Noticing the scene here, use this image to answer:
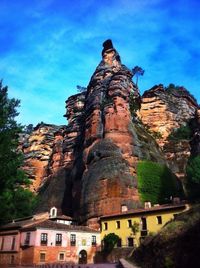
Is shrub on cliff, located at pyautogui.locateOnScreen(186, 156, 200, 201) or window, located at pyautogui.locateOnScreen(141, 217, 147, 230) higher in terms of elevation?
shrub on cliff, located at pyautogui.locateOnScreen(186, 156, 200, 201)

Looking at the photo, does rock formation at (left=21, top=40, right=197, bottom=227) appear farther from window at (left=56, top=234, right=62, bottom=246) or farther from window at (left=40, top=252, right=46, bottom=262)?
window at (left=40, top=252, right=46, bottom=262)

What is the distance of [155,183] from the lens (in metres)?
50.6

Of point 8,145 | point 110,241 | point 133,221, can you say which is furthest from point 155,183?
point 8,145

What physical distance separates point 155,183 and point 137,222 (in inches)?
446

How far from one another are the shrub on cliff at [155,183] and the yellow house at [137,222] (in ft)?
16.1

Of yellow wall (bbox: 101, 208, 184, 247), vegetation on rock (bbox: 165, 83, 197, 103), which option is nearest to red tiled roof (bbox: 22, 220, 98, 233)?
yellow wall (bbox: 101, 208, 184, 247)

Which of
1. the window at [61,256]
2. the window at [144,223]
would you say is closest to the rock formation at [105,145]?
the window at [144,223]

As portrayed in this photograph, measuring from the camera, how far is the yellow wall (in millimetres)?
38188

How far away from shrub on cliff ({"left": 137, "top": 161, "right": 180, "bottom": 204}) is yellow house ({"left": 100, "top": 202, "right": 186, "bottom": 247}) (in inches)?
193

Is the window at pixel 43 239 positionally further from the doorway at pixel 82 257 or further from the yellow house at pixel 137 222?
the yellow house at pixel 137 222

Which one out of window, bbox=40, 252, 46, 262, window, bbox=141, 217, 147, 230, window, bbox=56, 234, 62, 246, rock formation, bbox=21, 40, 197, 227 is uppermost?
rock formation, bbox=21, 40, 197, 227

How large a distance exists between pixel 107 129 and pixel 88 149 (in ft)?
17.9

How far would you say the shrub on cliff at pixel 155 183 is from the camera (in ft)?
161

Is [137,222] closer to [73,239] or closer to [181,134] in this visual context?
[73,239]
